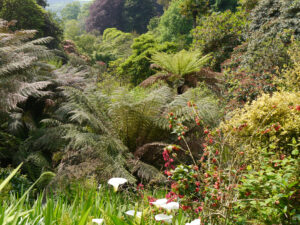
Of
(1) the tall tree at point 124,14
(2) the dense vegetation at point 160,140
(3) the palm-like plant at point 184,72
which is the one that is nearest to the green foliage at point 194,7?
(2) the dense vegetation at point 160,140

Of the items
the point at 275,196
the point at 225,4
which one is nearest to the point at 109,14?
the point at 225,4

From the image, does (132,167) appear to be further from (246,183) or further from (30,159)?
(246,183)

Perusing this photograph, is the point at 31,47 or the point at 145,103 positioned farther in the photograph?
the point at 31,47

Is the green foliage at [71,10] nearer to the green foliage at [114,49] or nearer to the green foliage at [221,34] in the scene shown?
the green foliage at [114,49]

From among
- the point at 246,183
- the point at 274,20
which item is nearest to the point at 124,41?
the point at 274,20

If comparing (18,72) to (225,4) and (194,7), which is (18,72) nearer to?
(194,7)

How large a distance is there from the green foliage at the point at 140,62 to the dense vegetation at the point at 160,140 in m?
2.33

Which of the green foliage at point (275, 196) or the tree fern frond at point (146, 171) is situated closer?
the green foliage at point (275, 196)

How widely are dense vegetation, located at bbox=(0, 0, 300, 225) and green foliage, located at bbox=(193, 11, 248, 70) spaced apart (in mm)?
62

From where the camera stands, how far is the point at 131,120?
10.3ft

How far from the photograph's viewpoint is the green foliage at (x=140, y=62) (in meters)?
7.96

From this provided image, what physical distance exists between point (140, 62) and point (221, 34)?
2.72 meters

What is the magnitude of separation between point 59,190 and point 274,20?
5.14 metres

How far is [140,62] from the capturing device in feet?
26.3
